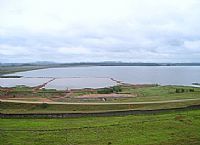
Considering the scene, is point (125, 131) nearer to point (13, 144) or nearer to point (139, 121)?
point (139, 121)

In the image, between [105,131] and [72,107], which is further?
[72,107]

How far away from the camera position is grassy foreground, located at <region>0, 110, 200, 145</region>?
32312 millimetres

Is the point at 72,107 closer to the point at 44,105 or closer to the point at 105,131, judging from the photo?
the point at 44,105

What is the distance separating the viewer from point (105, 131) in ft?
120

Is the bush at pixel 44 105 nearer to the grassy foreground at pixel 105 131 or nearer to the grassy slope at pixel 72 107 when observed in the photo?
the grassy slope at pixel 72 107

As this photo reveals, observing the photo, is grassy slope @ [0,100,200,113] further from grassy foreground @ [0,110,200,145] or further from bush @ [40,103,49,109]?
grassy foreground @ [0,110,200,145]

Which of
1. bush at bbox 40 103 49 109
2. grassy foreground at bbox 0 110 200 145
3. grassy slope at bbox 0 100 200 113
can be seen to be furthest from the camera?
bush at bbox 40 103 49 109

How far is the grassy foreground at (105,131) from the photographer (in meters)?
32.3

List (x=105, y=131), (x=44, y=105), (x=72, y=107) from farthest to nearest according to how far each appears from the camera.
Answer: (x=44, y=105), (x=72, y=107), (x=105, y=131)

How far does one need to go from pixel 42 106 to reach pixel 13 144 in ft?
84.2

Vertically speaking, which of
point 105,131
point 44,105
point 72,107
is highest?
point 44,105

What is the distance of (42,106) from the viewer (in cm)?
5675

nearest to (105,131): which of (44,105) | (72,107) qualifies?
(72,107)

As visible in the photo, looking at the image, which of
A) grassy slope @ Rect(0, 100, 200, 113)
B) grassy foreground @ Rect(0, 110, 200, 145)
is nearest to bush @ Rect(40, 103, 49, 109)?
grassy slope @ Rect(0, 100, 200, 113)
